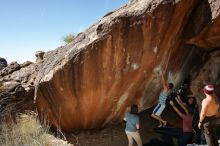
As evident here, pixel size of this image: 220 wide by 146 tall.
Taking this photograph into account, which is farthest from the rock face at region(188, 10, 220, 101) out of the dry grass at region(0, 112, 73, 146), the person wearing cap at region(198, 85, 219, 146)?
the dry grass at region(0, 112, 73, 146)

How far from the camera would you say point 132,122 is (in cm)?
1003

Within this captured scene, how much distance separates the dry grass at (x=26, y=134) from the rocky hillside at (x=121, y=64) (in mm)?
459

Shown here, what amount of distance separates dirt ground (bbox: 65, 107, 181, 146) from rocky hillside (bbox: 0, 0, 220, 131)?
0.88ft

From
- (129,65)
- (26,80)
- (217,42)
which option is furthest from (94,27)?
(217,42)

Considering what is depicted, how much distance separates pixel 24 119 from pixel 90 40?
287 centimetres

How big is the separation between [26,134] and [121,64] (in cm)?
316

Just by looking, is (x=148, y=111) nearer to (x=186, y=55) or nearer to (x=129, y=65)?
(x=186, y=55)

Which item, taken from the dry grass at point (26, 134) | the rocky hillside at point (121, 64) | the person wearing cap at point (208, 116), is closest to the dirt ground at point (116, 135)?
the rocky hillside at point (121, 64)

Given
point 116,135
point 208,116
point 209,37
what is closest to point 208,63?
point 209,37

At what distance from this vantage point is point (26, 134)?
33.1 ft

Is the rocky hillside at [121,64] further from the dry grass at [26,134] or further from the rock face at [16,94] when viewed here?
the dry grass at [26,134]

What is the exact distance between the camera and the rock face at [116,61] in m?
10.1

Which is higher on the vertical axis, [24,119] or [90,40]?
[90,40]

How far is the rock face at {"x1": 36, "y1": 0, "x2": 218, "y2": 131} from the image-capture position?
33.3 ft
